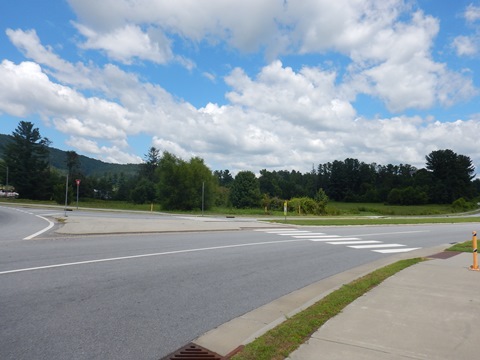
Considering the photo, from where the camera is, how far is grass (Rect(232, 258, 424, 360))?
159 inches

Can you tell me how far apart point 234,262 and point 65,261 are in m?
4.19

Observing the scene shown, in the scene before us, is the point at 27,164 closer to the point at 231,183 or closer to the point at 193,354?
the point at 231,183

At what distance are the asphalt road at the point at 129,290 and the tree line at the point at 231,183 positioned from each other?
1169 inches

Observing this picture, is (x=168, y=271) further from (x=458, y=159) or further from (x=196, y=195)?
(x=458, y=159)

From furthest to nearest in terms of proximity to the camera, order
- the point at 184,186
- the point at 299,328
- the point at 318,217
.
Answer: the point at 184,186 < the point at 318,217 < the point at 299,328

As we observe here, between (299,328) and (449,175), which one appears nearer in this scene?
(299,328)

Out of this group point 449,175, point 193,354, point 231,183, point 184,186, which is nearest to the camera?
point 193,354

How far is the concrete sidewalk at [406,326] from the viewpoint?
162 inches

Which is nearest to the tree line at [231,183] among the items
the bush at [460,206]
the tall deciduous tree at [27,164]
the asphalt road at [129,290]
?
the tall deciduous tree at [27,164]

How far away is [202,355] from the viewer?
416 cm

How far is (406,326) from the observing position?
4.98 meters

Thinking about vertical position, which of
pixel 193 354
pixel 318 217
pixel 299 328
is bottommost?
pixel 193 354

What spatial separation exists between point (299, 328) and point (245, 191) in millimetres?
76543

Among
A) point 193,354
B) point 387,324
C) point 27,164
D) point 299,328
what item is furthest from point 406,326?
point 27,164
